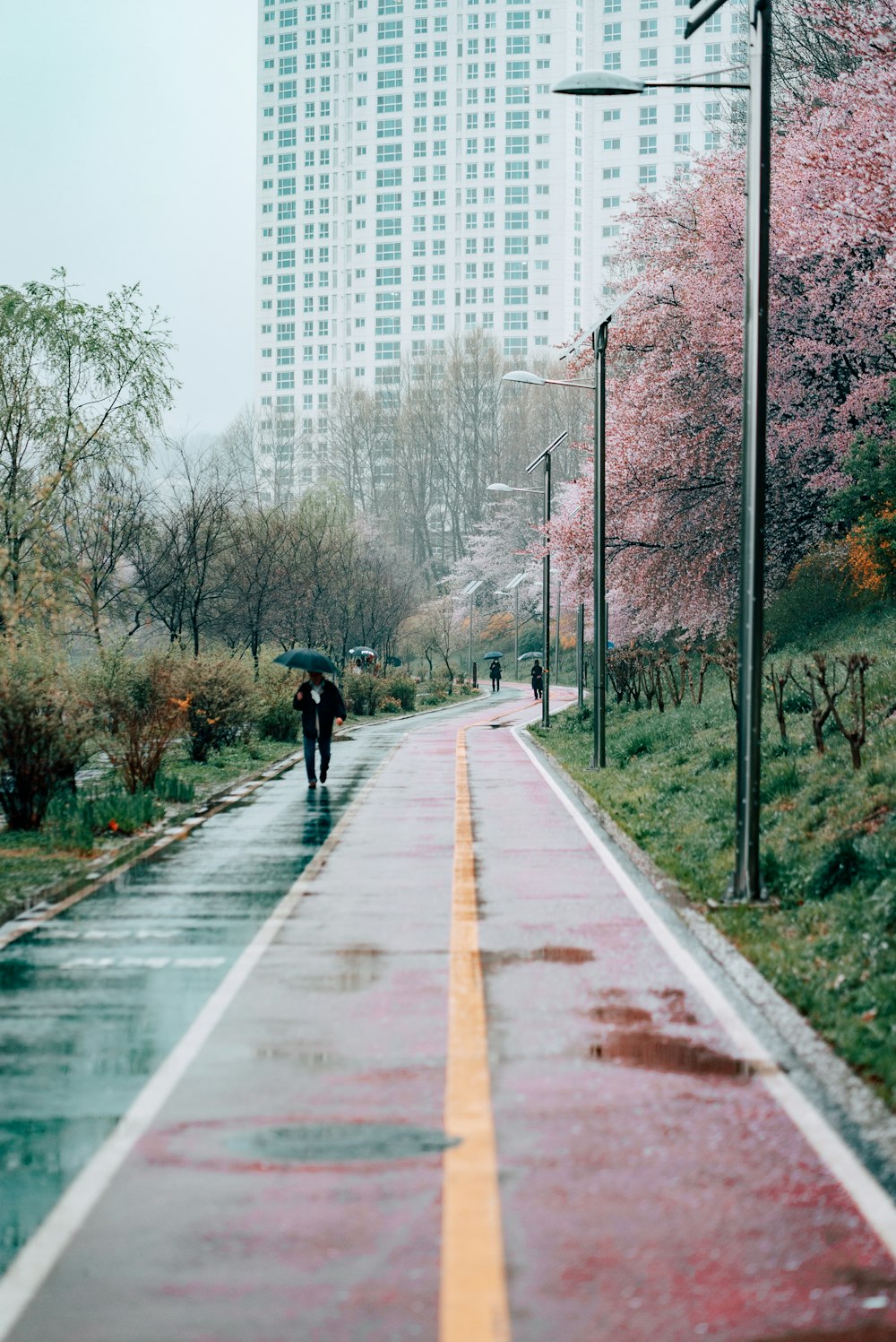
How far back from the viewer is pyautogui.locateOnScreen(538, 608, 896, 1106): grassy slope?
7.92 m

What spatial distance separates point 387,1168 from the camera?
5.44 meters

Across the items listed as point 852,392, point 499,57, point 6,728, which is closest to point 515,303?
point 499,57

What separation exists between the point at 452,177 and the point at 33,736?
149000 mm

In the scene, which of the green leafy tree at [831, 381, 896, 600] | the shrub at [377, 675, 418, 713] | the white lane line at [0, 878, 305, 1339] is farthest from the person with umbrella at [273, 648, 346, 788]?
the shrub at [377, 675, 418, 713]

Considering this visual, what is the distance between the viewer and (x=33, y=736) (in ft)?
54.3

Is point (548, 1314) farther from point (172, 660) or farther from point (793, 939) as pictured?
point (172, 660)

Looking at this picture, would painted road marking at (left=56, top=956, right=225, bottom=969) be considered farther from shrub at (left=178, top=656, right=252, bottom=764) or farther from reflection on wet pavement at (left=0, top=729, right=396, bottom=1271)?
shrub at (left=178, top=656, right=252, bottom=764)

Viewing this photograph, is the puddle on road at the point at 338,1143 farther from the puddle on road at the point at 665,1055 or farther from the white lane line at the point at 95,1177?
the puddle on road at the point at 665,1055

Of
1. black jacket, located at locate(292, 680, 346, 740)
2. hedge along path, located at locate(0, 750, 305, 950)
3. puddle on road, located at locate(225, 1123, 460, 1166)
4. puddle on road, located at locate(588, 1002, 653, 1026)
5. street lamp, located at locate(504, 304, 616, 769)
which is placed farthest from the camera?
street lamp, located at locate(504, 304, 616, 769)

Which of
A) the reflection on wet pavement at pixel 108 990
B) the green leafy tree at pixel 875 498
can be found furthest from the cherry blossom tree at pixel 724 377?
the reflection on wet pavement at pixel 108 990

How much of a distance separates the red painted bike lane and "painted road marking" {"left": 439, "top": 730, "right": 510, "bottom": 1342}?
0.06 metres

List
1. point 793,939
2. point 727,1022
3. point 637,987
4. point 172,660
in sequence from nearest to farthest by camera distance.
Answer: point 727,1022 < point 637,987 < point 793,939 < point 172,660

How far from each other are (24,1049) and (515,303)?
15163 cm

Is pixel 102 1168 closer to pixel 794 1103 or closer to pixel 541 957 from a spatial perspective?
pixel 794 1103
